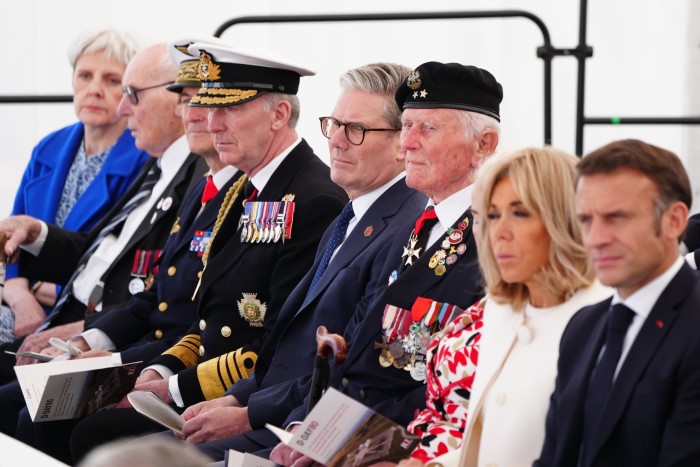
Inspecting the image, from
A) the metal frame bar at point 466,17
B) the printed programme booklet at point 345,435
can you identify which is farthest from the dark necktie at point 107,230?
the printed programme booklet at point 345,435

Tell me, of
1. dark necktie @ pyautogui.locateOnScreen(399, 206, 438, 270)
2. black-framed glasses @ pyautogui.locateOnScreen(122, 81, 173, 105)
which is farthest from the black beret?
black-framed glasses @ pyautogui.locateOnScreen(122, 81, 173, 105)

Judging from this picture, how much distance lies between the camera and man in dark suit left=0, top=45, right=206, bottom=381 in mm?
5051

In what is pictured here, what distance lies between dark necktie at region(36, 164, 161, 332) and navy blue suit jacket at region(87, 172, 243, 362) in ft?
1.49

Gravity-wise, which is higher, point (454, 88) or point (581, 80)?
point (454, 88)

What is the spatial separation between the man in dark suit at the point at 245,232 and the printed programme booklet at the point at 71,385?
0.22ft

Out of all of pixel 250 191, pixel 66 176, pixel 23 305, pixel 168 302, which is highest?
pixel 250 191

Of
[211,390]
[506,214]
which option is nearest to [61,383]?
[211,390]

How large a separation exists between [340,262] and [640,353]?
152 centimetres

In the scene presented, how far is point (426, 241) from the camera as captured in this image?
11.0 feet

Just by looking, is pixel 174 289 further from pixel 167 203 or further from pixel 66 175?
pixel 66 175

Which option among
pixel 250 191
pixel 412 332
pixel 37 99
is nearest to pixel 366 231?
pixel 412 332

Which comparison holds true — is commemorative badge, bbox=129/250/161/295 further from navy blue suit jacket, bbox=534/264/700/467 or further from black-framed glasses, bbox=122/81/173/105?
navy blue suit jacket, bbox=534/264/700/467

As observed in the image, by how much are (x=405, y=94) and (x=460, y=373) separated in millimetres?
1017

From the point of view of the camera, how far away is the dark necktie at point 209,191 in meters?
4.71
